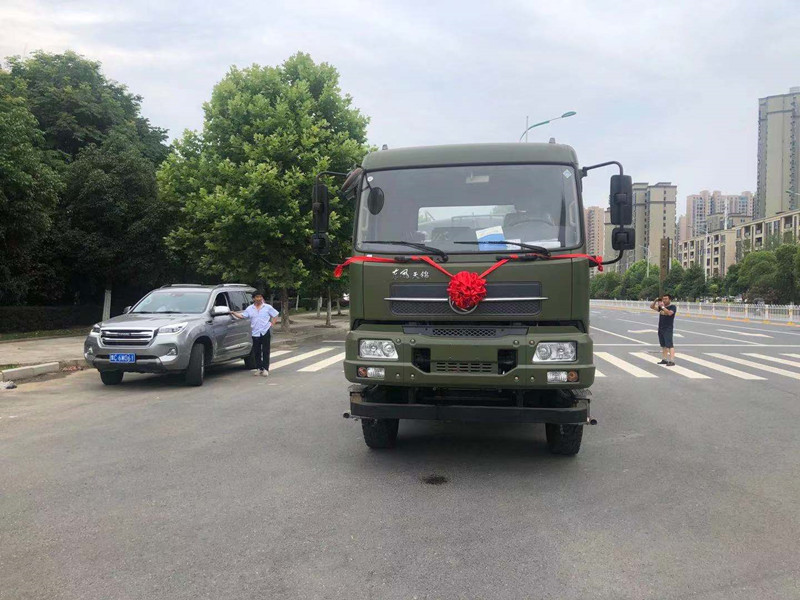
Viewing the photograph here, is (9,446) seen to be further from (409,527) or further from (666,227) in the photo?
(666,227)

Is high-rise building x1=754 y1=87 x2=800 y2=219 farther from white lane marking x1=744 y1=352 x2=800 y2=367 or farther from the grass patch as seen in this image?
the grass patch

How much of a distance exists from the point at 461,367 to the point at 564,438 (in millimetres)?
1380

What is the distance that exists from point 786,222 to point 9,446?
5063 inches

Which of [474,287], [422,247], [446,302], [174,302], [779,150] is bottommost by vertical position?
[174,302]

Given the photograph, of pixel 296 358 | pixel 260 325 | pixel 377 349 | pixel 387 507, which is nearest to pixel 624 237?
pixel 377 349

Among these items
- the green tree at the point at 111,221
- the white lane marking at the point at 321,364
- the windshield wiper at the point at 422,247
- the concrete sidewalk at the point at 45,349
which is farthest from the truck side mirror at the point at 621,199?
the green tree at the point at 111,221

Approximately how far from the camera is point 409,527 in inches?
165

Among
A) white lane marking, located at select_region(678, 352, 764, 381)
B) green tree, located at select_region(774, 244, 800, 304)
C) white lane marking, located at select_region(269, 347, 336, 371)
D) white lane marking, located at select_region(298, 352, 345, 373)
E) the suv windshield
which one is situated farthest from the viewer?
green tree, located at select_region(774, 244, 800, 304)

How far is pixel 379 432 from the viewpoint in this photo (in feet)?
20.0

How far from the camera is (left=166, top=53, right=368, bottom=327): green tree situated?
20234 millimetres

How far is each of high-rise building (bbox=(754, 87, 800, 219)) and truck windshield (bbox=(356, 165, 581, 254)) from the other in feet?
457

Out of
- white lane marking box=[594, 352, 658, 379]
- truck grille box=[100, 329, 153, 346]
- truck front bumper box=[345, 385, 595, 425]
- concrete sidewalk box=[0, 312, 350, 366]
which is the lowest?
white lane marking box=[594, 352, 658, 379]

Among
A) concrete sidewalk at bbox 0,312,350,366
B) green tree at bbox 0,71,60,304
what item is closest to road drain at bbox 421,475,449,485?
concrete sidewalk at bbox 0,312,350,366

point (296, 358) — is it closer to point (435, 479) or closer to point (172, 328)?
point (172, 328)
